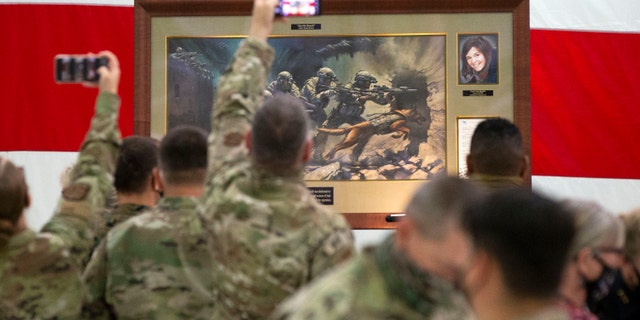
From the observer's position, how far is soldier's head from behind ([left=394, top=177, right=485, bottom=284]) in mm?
1490

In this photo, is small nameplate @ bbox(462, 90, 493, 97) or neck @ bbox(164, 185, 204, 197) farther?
small nameplate @ bbox(462, 90, 493, 97)

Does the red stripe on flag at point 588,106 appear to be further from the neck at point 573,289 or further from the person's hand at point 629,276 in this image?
the neck at point 573,289

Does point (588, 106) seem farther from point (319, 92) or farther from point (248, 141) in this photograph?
point (248, 141)

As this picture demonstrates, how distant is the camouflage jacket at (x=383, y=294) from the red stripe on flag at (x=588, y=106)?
3.79m

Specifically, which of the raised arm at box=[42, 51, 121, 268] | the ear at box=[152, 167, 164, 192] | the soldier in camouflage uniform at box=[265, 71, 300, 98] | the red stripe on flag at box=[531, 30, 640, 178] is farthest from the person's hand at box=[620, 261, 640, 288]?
the soldier in camouflage uniform at box=[265, 71, 300, 98]

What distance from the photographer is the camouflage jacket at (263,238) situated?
2.28m

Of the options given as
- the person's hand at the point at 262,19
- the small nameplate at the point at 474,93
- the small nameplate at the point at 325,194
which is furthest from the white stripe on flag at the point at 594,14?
the person's hand at the point at 262,19

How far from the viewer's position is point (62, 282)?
2.36 meters

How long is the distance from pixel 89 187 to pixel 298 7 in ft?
4.53

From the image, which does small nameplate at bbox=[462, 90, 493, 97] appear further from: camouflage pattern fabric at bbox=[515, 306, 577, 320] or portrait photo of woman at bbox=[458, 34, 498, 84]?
camouflage pattern fabric at bbox=[515, 306, 577, 320]

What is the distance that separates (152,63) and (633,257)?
308 cm

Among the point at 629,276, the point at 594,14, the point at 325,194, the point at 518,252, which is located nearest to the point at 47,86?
the point at 325,194

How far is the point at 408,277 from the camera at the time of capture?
4.78 feet

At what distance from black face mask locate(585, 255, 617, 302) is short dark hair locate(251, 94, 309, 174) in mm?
1014
